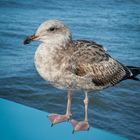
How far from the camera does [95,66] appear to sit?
12.8 ft

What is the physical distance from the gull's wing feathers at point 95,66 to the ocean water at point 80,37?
3.89 meters

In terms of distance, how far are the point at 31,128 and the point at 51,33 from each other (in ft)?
2.58

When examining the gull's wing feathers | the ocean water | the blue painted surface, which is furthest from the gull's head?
the ocean water

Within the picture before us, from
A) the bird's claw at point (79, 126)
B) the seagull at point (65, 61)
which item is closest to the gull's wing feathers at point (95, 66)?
the seagull at point (65, 61)

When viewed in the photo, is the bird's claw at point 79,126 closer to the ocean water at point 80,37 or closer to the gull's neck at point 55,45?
the gull's neck at point 55,45

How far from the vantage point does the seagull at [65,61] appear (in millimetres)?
3578

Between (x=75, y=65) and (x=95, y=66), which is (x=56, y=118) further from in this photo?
(x=95, y=66)

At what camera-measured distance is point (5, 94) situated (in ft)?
29.9

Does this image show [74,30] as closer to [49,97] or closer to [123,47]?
[123,47]

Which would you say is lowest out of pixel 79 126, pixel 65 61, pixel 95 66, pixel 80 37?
pixel 80 37

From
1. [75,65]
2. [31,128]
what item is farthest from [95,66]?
[31,128]

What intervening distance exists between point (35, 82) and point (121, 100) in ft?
6.27

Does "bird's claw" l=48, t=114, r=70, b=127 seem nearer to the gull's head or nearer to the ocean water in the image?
the gull's head

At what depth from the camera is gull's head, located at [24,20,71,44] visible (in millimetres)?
3525
